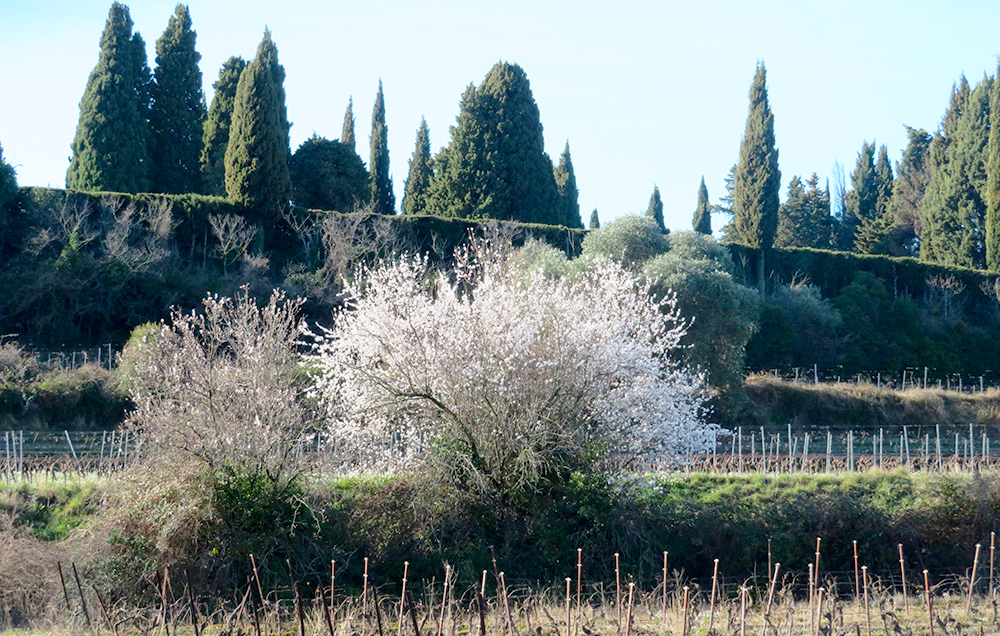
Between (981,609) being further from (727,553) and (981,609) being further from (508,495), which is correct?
(508,495)

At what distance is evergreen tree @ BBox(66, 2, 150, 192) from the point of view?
106 ft

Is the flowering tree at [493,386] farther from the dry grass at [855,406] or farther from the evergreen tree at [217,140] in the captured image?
the evergreen tree at [217,140]

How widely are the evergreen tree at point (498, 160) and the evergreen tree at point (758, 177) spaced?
799 centimetres

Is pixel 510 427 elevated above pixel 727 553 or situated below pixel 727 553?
above

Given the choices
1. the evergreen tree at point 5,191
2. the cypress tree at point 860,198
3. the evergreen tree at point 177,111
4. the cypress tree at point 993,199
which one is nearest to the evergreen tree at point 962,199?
the cypress tree at point 993,199

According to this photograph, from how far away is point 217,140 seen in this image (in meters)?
35.6

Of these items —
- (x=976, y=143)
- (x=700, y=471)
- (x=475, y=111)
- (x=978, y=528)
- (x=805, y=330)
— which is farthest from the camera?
(x=976, y=143)

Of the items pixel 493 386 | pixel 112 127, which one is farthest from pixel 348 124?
pixel 493 386

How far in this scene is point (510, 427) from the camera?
14.6 meters

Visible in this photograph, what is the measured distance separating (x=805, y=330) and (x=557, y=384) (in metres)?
21.5

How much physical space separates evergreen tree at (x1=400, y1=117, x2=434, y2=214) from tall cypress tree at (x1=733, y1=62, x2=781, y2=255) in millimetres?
13554

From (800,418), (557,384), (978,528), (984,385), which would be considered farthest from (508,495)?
(984,385)

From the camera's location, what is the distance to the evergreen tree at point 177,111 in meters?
35.2

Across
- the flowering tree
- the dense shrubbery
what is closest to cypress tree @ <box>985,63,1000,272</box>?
the dense shrubbery
